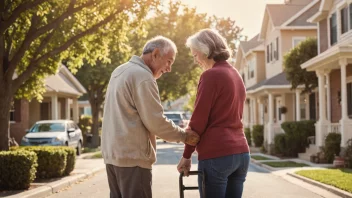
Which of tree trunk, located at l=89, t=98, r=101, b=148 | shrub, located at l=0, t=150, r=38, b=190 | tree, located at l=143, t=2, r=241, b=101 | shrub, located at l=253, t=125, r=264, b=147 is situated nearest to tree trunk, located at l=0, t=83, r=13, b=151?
shrub, located at l=0, t=150, r=38, b=190

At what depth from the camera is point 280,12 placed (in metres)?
34.3

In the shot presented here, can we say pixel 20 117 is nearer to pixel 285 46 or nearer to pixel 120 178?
pixel 285 46

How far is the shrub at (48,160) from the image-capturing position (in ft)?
47.5

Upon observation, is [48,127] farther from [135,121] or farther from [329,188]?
[135,121]

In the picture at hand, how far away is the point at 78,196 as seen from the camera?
39.6 ft

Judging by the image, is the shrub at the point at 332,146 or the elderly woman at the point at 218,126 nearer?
the elderly woman at the point at 218,126

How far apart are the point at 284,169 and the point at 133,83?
48.2ft

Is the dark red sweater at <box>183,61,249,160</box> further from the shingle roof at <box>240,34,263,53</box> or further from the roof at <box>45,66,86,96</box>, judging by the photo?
the shingle roof at <box>240,34,263,53</box>

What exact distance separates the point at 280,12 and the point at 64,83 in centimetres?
1481

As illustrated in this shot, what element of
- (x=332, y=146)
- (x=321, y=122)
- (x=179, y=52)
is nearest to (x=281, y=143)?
(x=321, y=122)

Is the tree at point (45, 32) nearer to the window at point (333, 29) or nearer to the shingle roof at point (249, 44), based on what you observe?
the window at point (333, 29)

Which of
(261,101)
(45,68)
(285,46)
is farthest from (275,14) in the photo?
(45,68)

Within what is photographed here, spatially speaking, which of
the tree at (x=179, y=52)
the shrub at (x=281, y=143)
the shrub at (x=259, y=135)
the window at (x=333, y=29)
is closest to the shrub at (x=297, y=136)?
the shrub at (x=281, y=143)

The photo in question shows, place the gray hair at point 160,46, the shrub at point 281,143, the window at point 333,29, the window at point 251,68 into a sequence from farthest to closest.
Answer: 1. the window at point 251,68
2. the shrub at point 281,143
3. the window at point 333,29
4. the gray hair at point 160,46
